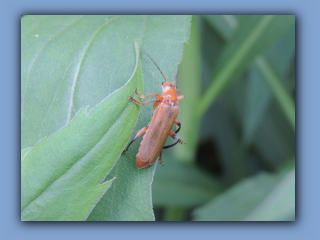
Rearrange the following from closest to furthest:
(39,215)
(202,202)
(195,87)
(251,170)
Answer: (39,215)
(195,87)
(202,202)
(251,170)

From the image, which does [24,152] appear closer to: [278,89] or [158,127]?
[158,127]

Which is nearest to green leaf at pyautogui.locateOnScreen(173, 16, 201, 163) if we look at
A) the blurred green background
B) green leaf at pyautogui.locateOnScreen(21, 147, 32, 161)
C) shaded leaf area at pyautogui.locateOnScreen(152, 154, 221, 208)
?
the blurred green background

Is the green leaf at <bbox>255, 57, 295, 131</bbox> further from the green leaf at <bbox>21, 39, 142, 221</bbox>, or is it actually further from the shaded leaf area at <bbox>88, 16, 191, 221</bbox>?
the green leaf at <bbox>21, 39, 142, 221</bbox>

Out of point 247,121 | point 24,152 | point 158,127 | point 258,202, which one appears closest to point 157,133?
point 158,127

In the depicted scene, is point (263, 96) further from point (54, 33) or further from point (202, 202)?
point (54, 33)

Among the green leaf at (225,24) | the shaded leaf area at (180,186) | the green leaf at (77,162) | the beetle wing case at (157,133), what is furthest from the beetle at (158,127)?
the green leaf at (225,24)

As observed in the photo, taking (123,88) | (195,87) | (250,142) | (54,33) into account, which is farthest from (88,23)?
(250,142)
